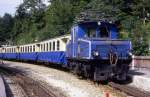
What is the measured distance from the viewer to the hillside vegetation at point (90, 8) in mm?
38375

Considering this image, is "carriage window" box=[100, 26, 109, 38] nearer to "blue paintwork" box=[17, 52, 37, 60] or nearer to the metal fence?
the metal fence

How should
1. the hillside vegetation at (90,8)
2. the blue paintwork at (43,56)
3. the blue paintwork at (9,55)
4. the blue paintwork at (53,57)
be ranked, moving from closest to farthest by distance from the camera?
the blue paintwork at (53,57), the blue paintwork at (43,56), the hillside vegetation at (90,8), the blue paintwork at (9,55)

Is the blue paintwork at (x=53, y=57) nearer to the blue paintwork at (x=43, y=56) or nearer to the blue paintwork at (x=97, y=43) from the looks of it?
the blue paintwork at (x=43, y=56)

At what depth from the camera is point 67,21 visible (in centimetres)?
6831

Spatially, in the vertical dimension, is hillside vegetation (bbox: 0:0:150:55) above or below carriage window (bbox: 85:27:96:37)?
above

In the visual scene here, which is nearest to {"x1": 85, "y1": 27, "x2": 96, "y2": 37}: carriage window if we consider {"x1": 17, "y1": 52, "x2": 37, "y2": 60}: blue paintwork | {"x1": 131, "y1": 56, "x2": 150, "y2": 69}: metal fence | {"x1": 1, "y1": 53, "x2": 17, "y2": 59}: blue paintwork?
{"x1": 131, "y1": 56, "x2": 150, "y2": 69}: metal fence

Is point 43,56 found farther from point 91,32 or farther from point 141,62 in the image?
point 91,32

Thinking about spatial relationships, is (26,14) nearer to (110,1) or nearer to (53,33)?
(53,33)

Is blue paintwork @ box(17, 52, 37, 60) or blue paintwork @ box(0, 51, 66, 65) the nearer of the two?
blue paintwork @ box(0, 51, 66, 65)

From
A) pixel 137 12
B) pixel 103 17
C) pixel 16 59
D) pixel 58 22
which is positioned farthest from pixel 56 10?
pixel 103 17

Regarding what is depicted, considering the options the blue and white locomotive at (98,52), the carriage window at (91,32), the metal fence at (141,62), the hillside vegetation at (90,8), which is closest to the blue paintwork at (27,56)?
the hillside vegetation at (90,8)

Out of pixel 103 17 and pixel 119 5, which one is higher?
pixel 119 5

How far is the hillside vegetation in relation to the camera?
3838 centimetres

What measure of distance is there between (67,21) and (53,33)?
3.76 meters
